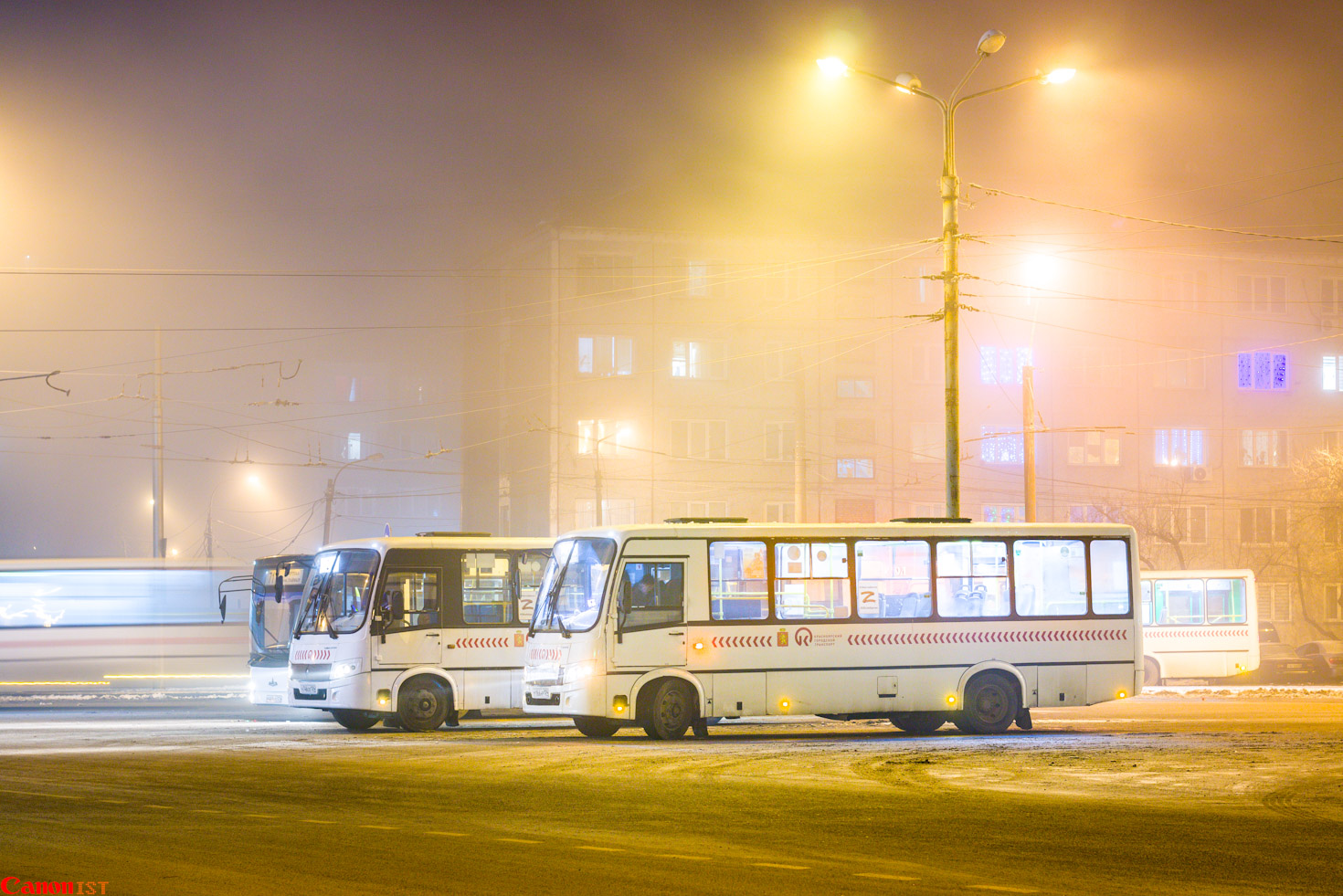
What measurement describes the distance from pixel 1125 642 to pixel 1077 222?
47804 millimetres

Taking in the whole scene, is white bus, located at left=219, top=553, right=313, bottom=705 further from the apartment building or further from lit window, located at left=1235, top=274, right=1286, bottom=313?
lit window, located at left=1235, top=274, right=1286, bottom=313

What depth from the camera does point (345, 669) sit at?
20.2 m

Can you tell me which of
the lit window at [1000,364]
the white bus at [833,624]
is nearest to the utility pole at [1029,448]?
the white bus at [833,624]

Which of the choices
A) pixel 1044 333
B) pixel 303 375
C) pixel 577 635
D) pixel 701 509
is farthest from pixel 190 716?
pixel 303 375

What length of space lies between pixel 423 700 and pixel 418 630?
40.3 inches

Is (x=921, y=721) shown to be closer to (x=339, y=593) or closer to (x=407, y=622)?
(x=407, y=622)

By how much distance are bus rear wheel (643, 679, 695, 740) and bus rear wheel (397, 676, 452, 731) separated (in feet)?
12.7

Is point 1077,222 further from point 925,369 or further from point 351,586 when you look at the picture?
point 351,586

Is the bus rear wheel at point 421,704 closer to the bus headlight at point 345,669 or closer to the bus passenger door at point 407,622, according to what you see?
the bus passenger door at point 407,622

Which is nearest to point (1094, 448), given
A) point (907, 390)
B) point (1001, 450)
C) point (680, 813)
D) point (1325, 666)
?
point (1001, 450)

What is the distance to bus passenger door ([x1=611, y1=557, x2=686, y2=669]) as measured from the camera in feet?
58.5

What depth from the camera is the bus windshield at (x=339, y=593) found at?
20344mm

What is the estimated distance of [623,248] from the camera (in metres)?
59.9

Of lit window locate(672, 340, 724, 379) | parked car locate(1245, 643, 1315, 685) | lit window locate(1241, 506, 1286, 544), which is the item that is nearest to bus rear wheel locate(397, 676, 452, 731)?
parked car locate(1245, 643, 1315, 685)
